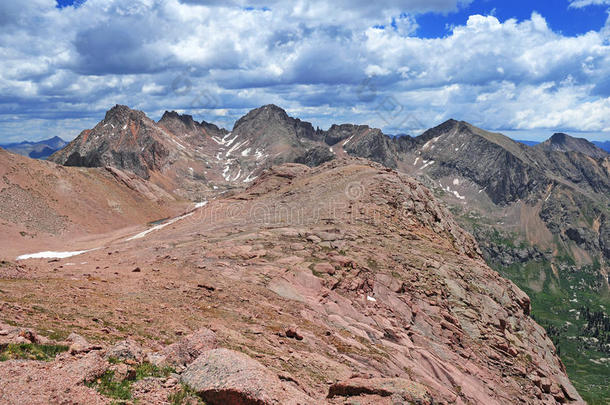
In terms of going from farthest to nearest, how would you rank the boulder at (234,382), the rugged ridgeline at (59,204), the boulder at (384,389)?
the rugged ridgeline at (59,204) < the boulder at (384,389) < the boulder at (234,382)

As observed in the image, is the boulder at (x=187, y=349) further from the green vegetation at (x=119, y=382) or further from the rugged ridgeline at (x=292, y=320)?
the green vegetation at (x=119, y=382)

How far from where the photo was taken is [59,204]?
92.4m

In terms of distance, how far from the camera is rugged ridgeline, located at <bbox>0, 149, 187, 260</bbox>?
74125 millimetres

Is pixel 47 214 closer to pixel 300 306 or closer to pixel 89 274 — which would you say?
pixel 89 274

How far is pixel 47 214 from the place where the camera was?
8538cm

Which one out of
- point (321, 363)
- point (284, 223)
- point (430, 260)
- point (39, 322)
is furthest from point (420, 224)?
point (39, 322)

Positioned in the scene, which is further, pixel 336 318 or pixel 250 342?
pixel 336 318

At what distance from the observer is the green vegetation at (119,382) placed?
478 inches

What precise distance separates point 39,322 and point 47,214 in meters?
81.3

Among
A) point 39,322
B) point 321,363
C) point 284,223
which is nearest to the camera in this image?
point 39,322

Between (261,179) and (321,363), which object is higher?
(261,179)

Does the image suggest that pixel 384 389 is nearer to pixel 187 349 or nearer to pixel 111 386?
pixel 187 349

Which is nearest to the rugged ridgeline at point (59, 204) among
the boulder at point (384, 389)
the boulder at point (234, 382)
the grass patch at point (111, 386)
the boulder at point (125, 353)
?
the boulder at point (125, 353)

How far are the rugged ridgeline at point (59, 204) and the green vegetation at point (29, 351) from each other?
52.8 meters
